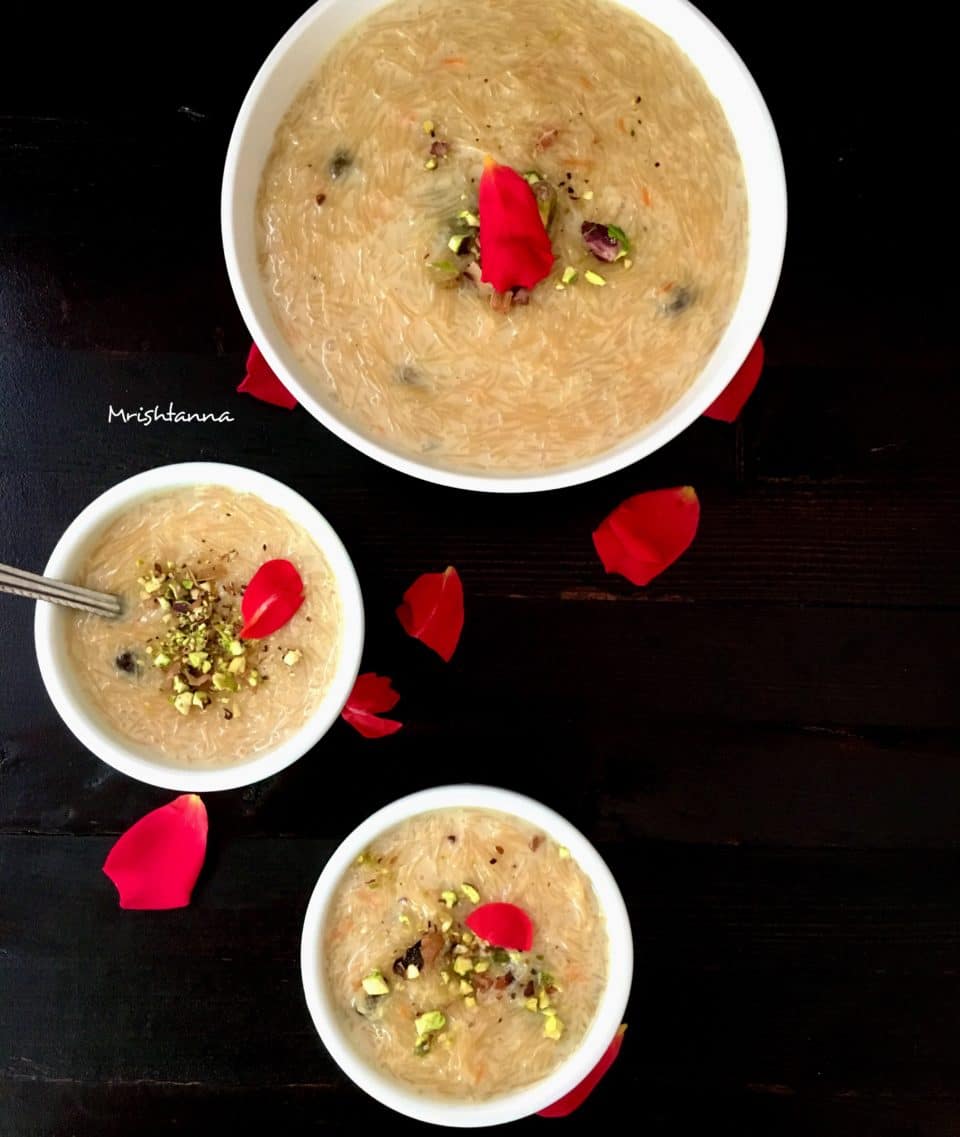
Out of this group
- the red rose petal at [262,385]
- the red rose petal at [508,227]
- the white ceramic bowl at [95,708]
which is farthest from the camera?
the red rose petal at [262,385]

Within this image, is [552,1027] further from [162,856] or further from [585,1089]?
[162,856]

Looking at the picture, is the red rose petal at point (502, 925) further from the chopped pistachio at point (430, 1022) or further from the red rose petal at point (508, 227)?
the red rose petal at point (508, 227)

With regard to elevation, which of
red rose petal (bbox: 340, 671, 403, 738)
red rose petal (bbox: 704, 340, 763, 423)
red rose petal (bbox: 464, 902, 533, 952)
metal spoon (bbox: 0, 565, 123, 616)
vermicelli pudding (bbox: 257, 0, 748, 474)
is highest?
vermicelli pudding (bbox: 257, 0, 748, 474)

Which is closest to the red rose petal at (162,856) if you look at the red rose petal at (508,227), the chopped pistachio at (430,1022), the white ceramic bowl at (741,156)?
the chopped pistachio at (430,1022)

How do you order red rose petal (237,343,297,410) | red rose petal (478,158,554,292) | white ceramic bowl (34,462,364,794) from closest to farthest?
red rose petal (478,158,554,292)
white ceramic bowl (34,462,364,794)
red rose petal (237,343,297,410)

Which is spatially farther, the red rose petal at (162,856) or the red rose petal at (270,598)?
the red rose petal at (162,856)

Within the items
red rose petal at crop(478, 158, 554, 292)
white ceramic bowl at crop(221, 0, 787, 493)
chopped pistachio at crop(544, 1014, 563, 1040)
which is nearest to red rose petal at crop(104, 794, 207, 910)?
chopped pistachio at crop(544, 1014, 563, 1040)

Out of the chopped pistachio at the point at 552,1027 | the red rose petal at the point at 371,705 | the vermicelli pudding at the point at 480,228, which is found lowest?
the chopped pistachio at the point at 552,1027

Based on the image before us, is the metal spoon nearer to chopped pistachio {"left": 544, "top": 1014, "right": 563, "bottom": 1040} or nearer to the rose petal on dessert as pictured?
the rose petal on dessert
